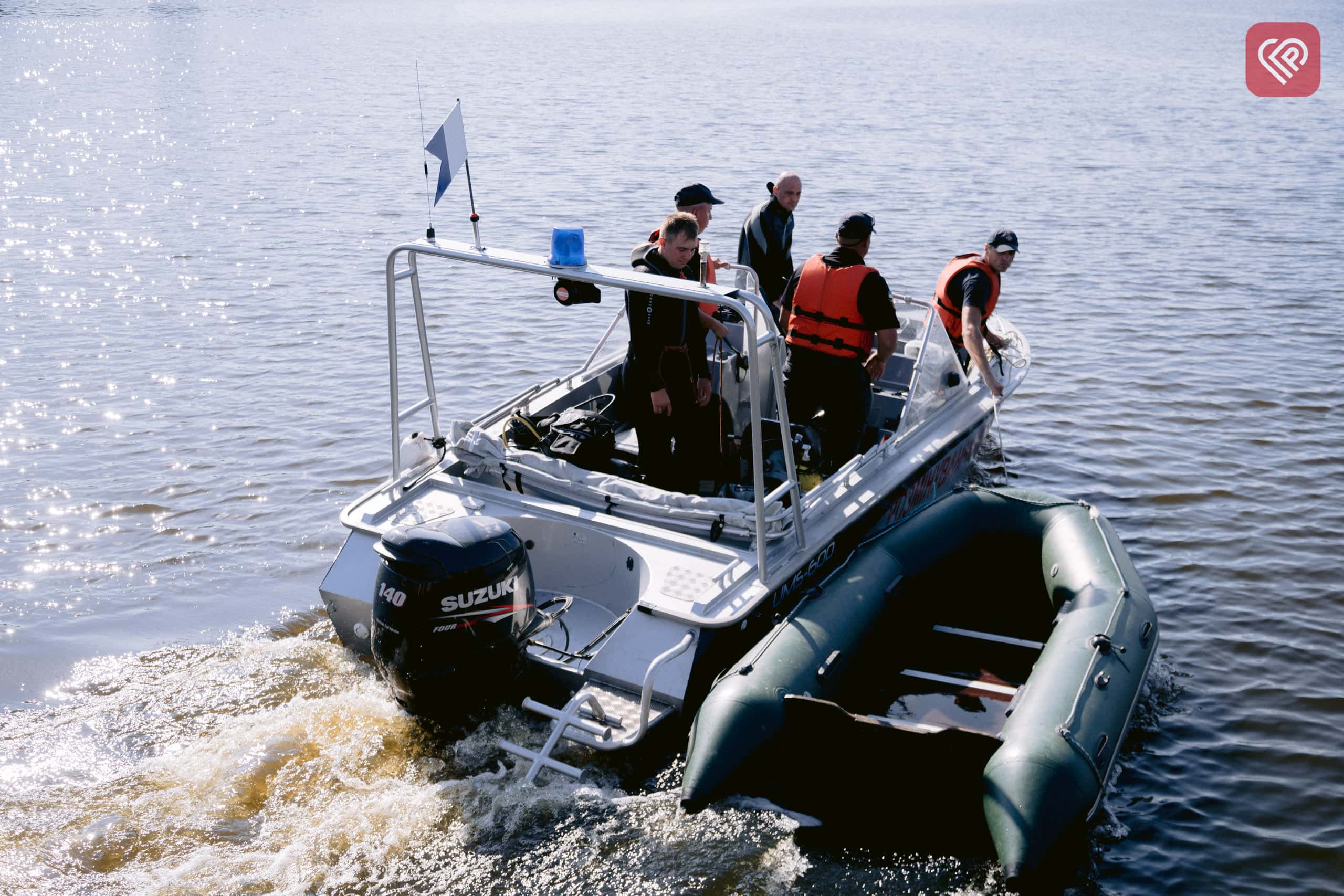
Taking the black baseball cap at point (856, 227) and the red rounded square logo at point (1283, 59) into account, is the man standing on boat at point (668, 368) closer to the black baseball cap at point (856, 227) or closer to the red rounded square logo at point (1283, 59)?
the black baseball cap at point (856, 227)

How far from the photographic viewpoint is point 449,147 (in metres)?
4.50

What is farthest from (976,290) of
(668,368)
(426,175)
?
(426,175)

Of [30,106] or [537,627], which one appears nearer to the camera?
[537,627]

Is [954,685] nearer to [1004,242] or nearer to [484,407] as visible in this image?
[1004,242]

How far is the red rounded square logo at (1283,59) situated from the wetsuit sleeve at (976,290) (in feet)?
67.4

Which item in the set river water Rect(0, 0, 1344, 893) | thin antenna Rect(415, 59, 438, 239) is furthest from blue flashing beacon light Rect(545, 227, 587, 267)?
river water Rect(0, 0, 1344, 893)

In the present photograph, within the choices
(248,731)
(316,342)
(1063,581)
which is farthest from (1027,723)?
(316,342)

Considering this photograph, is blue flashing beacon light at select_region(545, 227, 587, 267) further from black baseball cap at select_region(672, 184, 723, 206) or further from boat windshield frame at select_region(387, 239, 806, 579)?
black baseball cap at select_region(672, 184, 723, 206)

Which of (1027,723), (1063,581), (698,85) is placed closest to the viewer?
(1027,723)

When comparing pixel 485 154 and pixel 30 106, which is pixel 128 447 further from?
pixel 30 106

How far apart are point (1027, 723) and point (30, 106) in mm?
22816

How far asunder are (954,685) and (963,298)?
240 cm

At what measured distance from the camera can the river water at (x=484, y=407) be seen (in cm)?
403

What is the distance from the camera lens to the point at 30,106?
21.3 meters
